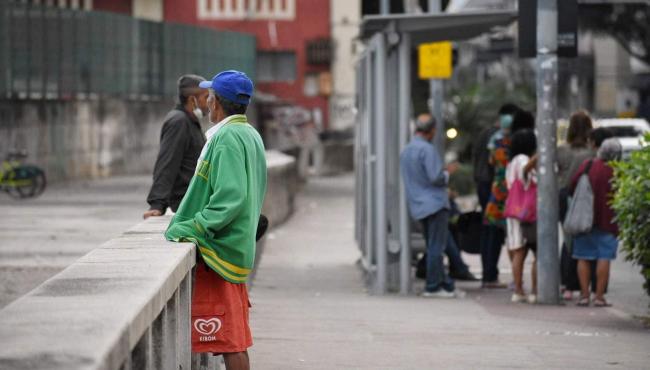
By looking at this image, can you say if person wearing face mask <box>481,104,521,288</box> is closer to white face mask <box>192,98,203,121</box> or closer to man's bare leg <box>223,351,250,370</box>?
white face mask <box>192,98,203,121</box>

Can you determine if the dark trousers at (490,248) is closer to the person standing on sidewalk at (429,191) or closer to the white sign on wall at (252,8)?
the person standing on sidewalk at (429,191)

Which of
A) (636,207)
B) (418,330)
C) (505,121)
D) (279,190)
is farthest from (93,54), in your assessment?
(418,330)

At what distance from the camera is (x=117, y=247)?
7363 millimetres

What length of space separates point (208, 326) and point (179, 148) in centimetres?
275

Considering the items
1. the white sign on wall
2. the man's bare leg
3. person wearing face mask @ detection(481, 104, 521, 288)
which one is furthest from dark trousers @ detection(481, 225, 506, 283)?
the white sign on wall

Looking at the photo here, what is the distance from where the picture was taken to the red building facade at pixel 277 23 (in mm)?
71250

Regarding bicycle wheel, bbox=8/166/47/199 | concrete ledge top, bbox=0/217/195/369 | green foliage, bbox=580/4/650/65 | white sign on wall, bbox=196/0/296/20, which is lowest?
bicycle wheel, bbox=8/166/47/199

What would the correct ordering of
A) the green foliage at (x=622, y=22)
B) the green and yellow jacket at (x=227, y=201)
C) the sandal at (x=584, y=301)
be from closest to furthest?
the green and yellow jacket at (x=227, y=201) < the sandal at (x=584, y=301) < the green foliage at (x=622, y=22)

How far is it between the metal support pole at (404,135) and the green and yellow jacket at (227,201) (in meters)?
7.38

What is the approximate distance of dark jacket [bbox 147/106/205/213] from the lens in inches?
385

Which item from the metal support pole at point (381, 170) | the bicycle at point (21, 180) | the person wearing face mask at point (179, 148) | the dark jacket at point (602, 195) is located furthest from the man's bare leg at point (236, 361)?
the bicycle at point (21, 180)

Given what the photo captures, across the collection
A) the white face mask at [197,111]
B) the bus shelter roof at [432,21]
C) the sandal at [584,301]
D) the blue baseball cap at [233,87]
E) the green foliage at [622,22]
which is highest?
the green foliage at [622,22]

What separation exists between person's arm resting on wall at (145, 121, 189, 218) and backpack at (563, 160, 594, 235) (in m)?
4.48

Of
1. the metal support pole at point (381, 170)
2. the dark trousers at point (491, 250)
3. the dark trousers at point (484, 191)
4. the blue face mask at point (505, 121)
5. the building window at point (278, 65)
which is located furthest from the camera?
the building window at point (278, 65)
